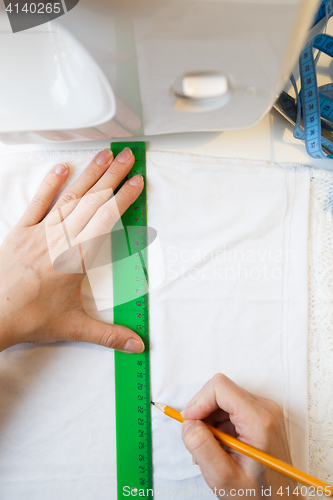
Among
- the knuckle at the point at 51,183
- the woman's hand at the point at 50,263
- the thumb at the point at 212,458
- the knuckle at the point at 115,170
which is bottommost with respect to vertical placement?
the thumb at the point at 212,458

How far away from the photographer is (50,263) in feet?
2.06

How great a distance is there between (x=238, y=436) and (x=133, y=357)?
0.25m

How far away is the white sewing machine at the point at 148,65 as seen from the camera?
Result: 14.4 inches

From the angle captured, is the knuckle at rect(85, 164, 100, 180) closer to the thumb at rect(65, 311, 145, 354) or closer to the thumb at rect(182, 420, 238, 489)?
the thumb at rect(65, 311, 145, 354)

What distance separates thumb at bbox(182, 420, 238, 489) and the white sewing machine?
0.55 metres

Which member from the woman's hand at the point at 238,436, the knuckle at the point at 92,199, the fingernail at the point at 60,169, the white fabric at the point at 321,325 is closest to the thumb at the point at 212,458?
→ the woman's hand at the point at 238,436

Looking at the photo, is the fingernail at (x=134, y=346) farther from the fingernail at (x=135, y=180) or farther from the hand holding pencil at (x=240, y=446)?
the fingernail at (x=135, y=180)

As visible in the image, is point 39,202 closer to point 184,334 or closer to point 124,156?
point 124,156

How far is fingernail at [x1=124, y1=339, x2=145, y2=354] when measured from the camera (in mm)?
635

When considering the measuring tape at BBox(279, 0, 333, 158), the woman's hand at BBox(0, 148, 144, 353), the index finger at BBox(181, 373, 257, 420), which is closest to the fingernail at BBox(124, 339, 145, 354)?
the woman's hand at BBox(0, 148, 144, 353)

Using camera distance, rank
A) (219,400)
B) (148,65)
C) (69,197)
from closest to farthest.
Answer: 1. (148,65)
2. (219,400)
3. (69,197)

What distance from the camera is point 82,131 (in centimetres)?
58

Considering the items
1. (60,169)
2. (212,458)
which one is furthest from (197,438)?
(60,169)

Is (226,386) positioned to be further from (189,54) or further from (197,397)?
(189,54)
